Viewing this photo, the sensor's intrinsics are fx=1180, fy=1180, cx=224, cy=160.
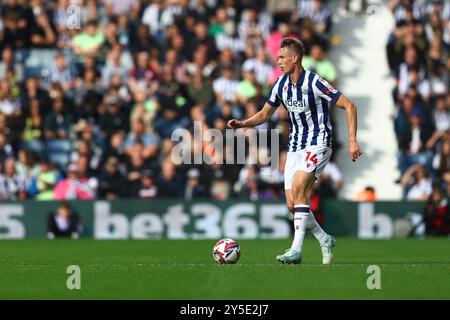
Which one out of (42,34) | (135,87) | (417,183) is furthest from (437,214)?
(42,34)

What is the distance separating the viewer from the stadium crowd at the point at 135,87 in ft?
80.1

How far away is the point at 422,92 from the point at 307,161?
1282 cm

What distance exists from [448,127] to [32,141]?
29.5 ft

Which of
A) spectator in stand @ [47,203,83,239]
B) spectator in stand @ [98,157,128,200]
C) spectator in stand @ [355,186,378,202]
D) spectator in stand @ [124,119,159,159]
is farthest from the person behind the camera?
spectator in stand @ [124,119,159,159]

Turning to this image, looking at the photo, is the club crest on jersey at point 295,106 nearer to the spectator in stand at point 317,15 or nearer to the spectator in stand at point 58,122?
the spectator in stand at point 58,122

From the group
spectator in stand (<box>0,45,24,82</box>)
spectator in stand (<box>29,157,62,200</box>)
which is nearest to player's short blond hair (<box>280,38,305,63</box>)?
spectator in stand (<box>29,157,62,200</box>)

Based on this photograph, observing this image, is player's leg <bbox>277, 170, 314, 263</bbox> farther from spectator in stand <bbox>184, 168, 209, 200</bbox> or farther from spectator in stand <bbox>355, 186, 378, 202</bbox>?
spectator in stand <bbox>184, 168, 209, 200</bbox>

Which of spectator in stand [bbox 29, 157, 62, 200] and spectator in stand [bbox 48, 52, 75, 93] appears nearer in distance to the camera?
spectator in stand [bbox 29, 157, 62, 200]

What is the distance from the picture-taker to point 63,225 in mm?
23484

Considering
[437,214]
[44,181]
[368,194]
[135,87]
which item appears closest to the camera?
[437,214]

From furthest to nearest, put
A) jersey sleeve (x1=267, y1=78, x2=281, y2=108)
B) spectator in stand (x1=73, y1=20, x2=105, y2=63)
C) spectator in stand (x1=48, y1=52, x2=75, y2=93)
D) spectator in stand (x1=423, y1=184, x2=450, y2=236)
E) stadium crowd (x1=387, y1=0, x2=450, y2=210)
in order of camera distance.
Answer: spectator in stand (x1=73, y1=20, x2=105, y2=63)
spectator in stand (x1=48, y1=52, x2=75, y2=93)
stadium crowd (x1=387, y1=0, x2=450, y2=210)
spectator in stand (x1=423, y1=184, x2=450, y2=236)
jersey sleeve (x1=267, y1=78, x2=281, y2=108)

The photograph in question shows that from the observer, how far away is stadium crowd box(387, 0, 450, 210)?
25.0 metres

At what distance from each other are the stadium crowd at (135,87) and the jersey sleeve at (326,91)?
34.4ft

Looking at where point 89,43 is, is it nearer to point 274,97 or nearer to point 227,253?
point 274,97
